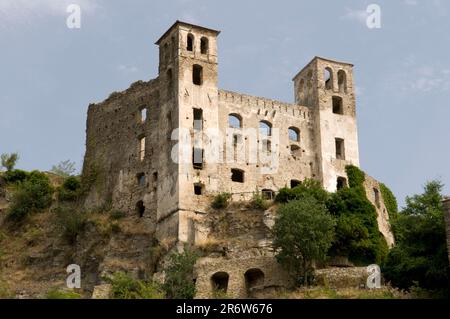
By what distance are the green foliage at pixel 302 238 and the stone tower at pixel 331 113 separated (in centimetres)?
1029

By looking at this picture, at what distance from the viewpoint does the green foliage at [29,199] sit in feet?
204

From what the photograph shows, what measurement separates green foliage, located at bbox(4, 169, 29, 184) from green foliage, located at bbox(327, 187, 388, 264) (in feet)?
71.7

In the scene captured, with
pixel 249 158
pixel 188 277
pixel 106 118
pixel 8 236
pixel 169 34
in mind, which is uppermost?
pixel 169 34

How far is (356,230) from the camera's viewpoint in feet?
175

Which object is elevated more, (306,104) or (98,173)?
(306,104)

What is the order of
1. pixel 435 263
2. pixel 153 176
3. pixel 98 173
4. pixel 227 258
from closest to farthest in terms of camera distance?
pixel 435 263 → pixel 227 258 → pixel 153 176 → pixel 98 173

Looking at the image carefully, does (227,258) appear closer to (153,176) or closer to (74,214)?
(153,176)

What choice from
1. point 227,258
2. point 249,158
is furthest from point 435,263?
point 249,158

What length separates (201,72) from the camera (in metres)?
58.8

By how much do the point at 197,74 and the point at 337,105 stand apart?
9675 millimetres

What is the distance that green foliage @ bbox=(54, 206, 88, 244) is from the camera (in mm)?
59031

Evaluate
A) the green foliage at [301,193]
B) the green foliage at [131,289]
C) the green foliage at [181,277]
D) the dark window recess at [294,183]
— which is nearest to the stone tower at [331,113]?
the dark window recess at [294,183]

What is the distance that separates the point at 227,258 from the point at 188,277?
3.78m

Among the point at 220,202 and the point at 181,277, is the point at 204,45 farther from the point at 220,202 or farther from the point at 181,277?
the point at 181,277
